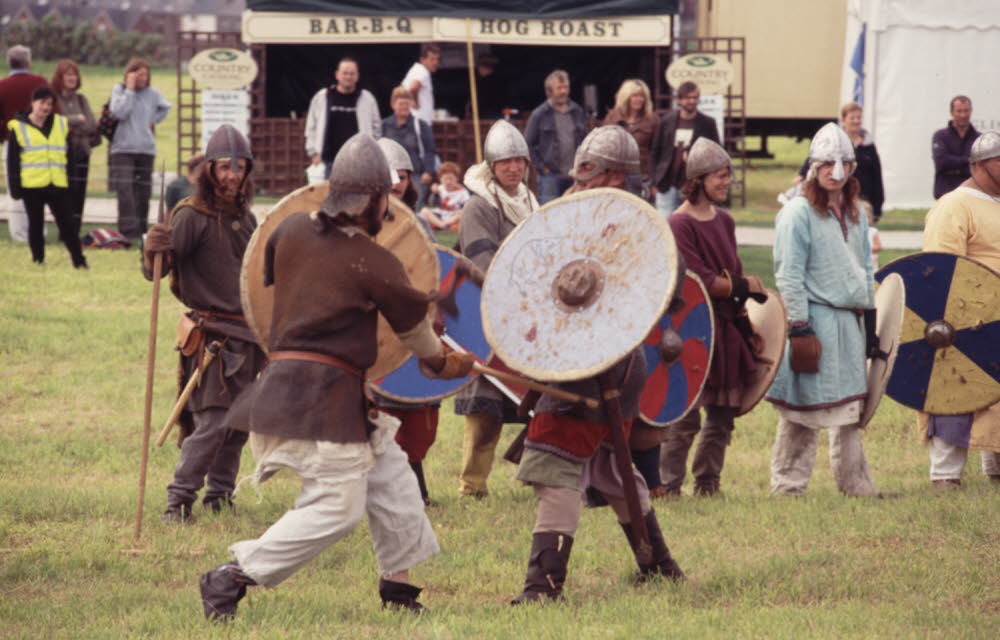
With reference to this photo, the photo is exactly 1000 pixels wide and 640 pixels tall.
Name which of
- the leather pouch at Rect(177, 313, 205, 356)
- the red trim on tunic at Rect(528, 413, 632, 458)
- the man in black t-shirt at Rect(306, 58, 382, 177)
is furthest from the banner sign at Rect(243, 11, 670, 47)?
the red trim on tunic at Rect(528, 413, 632, 458)

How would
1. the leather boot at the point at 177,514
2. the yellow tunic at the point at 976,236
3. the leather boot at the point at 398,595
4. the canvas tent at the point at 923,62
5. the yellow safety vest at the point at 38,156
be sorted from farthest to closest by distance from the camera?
the canvas tent at the point at 923,62 < the yellow safety vest at the point at 38,156 < the yellow tunic at the point at 976,236 < the leather boot at the point at 177,514 < the leather boot at the point at 398,595

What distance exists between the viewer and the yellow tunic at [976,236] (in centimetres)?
725

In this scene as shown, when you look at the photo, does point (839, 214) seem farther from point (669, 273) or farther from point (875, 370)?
point (669, 273)

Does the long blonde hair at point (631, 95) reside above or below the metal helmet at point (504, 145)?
above

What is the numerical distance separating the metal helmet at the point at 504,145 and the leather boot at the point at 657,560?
6.60 ft

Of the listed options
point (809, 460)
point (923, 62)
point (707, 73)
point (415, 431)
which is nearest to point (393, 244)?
point (415, 431)

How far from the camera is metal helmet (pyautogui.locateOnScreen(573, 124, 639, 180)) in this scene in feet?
17.5

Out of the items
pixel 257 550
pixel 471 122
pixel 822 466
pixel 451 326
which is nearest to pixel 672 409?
pixel 451 326

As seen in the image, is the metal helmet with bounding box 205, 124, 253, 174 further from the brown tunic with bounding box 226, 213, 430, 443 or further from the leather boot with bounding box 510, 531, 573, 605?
the leather boot with bounding box 510, 531, 573, 605

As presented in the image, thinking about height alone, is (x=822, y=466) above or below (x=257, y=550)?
below

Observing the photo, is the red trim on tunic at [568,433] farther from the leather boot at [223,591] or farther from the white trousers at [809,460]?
the white trousers at [809,460]

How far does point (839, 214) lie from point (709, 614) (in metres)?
2.64

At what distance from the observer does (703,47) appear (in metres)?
19.9

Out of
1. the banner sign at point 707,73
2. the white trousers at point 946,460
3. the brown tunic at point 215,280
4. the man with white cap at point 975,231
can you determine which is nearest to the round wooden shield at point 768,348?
the man with white cap at point 975,231
